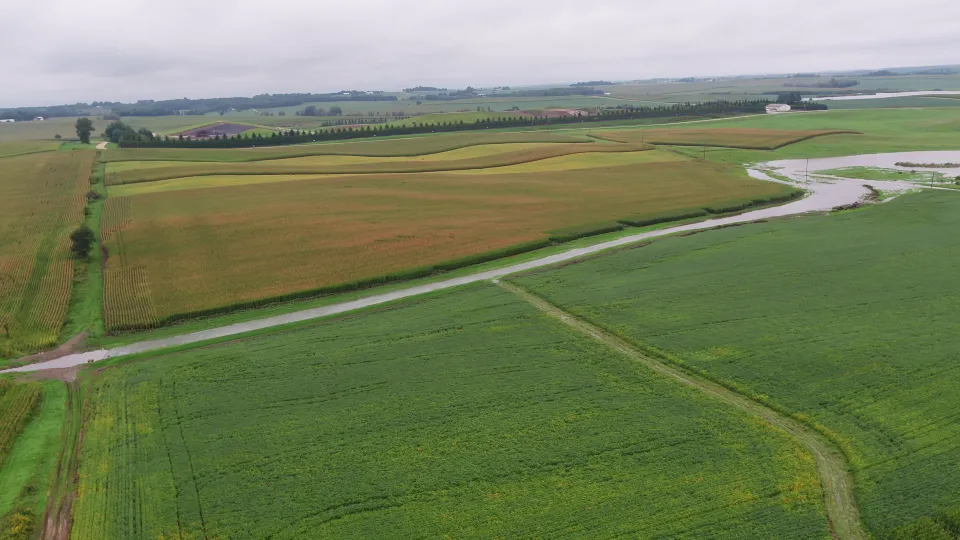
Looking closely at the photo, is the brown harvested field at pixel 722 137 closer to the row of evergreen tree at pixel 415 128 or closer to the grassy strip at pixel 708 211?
the row of evergreen tree at pixel 415 128

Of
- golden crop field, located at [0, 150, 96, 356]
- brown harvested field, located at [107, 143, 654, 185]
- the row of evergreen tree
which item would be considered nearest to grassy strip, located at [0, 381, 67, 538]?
golden crop field, located at [0, 150, 96, 356]

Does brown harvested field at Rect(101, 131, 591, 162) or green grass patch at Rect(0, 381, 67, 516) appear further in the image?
brown harvested field at Rect(101, 131, 591, 162)

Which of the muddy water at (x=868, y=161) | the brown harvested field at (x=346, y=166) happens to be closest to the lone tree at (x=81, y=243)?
the brown harvested field at (x=346, y=166)

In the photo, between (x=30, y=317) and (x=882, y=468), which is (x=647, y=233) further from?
(x=30, y=317)

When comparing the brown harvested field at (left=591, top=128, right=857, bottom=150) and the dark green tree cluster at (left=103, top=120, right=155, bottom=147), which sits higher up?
the dark green tree cluster at (left=103, top=120, right=155, bottom=147)

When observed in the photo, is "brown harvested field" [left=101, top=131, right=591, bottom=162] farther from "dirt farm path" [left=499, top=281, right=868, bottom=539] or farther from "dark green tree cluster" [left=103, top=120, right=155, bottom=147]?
"dirt farm path" [left=499, top=281, right=868, bottom=539]

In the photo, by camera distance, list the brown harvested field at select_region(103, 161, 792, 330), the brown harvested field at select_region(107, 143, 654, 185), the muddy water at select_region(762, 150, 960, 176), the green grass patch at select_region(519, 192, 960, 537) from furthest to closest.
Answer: the brown harvested field at select_region(107, 143, 654, 185) < the muddy water at select_region(762, 150, 960, 176) < the brown harvested field at select_region(103, 161, 792, 330) < the green grass patch at select_region(519, 192, 960, 537)

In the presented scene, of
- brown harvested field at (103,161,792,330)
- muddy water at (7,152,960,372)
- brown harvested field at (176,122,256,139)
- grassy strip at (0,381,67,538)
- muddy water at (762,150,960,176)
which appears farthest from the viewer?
brown harvested field at (176,122,256,139)

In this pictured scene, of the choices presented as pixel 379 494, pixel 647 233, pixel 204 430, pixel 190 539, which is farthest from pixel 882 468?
pixel 647 233
